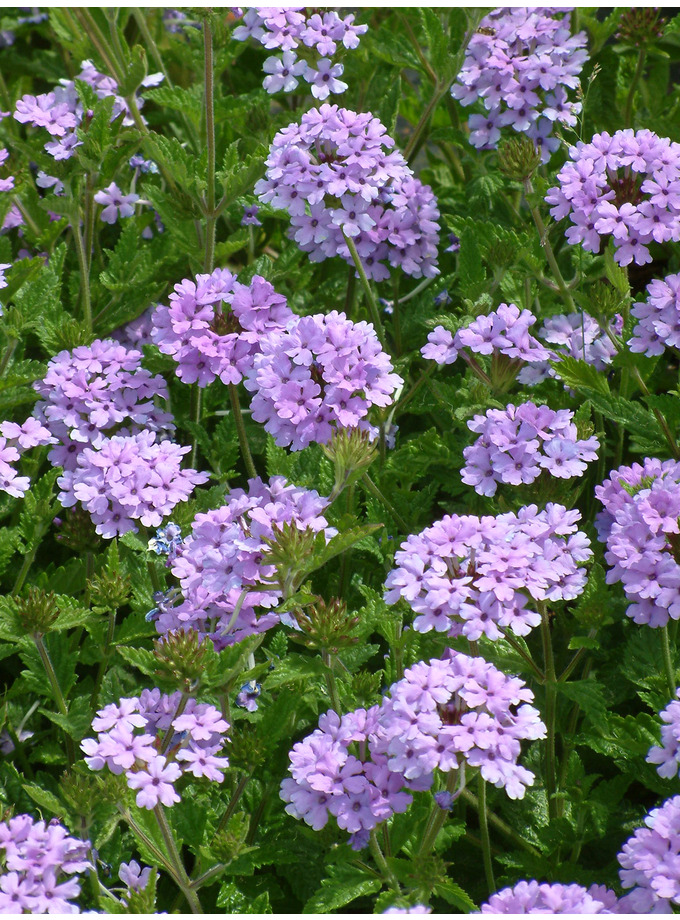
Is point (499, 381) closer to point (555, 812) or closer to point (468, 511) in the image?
point (468, 511)

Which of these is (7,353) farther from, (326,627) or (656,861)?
(656,861)

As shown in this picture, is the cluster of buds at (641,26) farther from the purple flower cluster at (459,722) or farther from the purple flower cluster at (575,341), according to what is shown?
the purple flower cluster at (459,722)

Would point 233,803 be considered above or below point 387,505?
below

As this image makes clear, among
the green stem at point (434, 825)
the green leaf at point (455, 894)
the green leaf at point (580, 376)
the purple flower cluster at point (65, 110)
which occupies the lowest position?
the green leaf at point (455, 894)

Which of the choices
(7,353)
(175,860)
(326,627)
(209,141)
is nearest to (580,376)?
(326,627)

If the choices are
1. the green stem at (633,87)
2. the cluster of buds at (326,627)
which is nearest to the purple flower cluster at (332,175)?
the green stem at (633,87)

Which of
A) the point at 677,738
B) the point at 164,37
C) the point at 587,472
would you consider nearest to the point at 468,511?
the point at 587,472
